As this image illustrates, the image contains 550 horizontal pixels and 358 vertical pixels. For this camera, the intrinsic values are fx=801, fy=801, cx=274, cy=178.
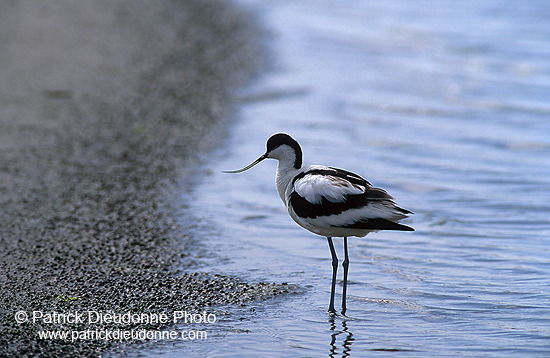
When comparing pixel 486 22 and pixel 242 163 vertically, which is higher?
pixel 486 22

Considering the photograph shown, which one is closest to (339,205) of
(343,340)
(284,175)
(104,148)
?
(284,175)

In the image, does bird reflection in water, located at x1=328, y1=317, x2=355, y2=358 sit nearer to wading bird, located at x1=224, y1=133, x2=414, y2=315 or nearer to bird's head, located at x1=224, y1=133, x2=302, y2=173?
wading bird, located at x1=224, y1=133, x2=414, y2=315

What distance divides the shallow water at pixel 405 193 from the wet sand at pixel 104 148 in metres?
0.42

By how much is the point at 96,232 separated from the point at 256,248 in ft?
4.35

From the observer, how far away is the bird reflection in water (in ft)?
15.4

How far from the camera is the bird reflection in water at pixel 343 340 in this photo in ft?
15.4

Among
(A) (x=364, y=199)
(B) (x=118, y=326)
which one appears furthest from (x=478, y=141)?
(B) (x=118, y=326)

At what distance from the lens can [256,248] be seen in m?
6.54

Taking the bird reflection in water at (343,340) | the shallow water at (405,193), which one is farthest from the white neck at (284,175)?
the bird reflection in water at (343,340)

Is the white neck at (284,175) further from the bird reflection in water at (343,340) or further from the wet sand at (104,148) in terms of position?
the bird reflection in water at (343,340)

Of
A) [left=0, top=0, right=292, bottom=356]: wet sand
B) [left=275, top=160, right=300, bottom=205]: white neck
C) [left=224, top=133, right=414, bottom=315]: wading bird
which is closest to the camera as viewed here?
[left=224, top=133, right=414, bottom=315]: wading bird

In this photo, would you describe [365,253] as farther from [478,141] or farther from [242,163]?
[478,141]

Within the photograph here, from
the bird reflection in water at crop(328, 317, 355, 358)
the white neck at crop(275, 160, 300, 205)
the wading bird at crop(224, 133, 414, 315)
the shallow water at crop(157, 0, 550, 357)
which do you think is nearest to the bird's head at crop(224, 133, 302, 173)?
the white neck at crop(275, 160, 300, 205)

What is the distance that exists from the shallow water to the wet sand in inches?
16.5
